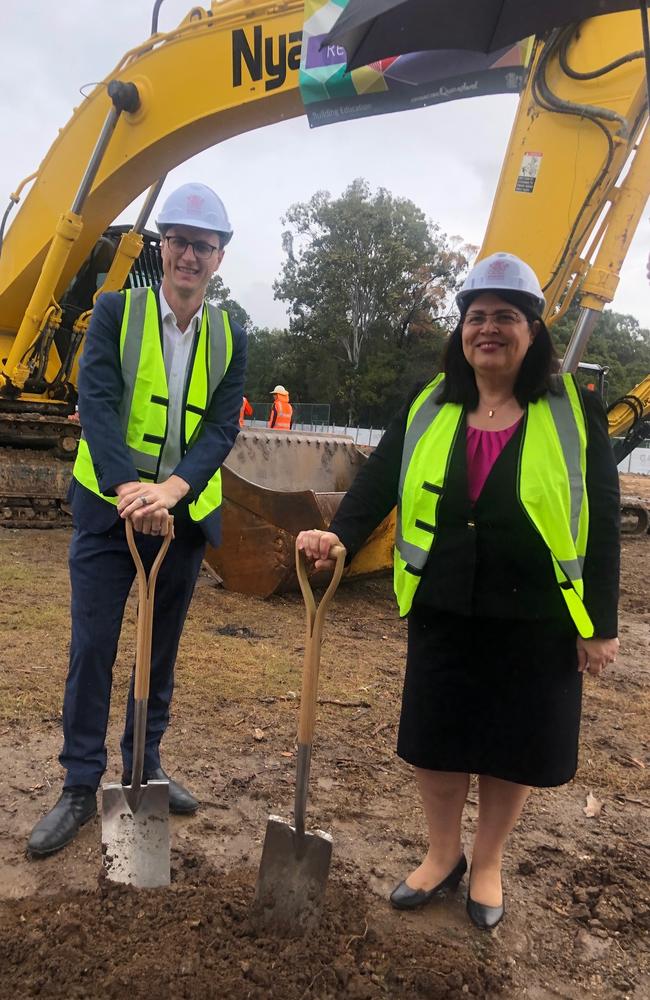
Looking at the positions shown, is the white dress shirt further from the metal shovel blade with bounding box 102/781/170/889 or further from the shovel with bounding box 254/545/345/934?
the metal shovel blade with bounding box 102/781/170/889

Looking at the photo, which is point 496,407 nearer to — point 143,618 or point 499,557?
point 499,557

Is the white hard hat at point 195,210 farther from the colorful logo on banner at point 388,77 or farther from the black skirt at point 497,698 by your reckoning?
the colorful logo on banner at point 388,77

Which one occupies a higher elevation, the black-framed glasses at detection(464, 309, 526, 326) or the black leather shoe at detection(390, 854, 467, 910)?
the black-framed glasses at detection(464, 309, 526, 326)

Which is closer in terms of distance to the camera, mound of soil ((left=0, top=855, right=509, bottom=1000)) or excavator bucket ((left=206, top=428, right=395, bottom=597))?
mound of soil ((left=0, top=855, right=509, bottom=1000))

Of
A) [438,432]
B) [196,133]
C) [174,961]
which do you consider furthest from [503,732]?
[196,133]

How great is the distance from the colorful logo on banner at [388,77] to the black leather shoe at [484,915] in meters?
4.62

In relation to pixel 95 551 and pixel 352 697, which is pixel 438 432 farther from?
pixel 352 697

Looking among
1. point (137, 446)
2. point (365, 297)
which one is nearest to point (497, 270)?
point (137, 446)

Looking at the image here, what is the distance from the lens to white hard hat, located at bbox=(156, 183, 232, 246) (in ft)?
8.85

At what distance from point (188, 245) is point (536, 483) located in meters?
1.43

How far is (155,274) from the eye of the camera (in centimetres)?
984

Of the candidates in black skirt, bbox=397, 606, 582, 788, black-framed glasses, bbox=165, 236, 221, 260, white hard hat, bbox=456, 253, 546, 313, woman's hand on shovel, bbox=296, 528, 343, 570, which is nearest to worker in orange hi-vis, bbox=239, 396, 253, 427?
black-framed glasses, bbox=165, 236, 221, 260

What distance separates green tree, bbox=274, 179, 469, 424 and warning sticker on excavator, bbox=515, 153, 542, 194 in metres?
34.4

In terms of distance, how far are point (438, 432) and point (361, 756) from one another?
1.83 m
